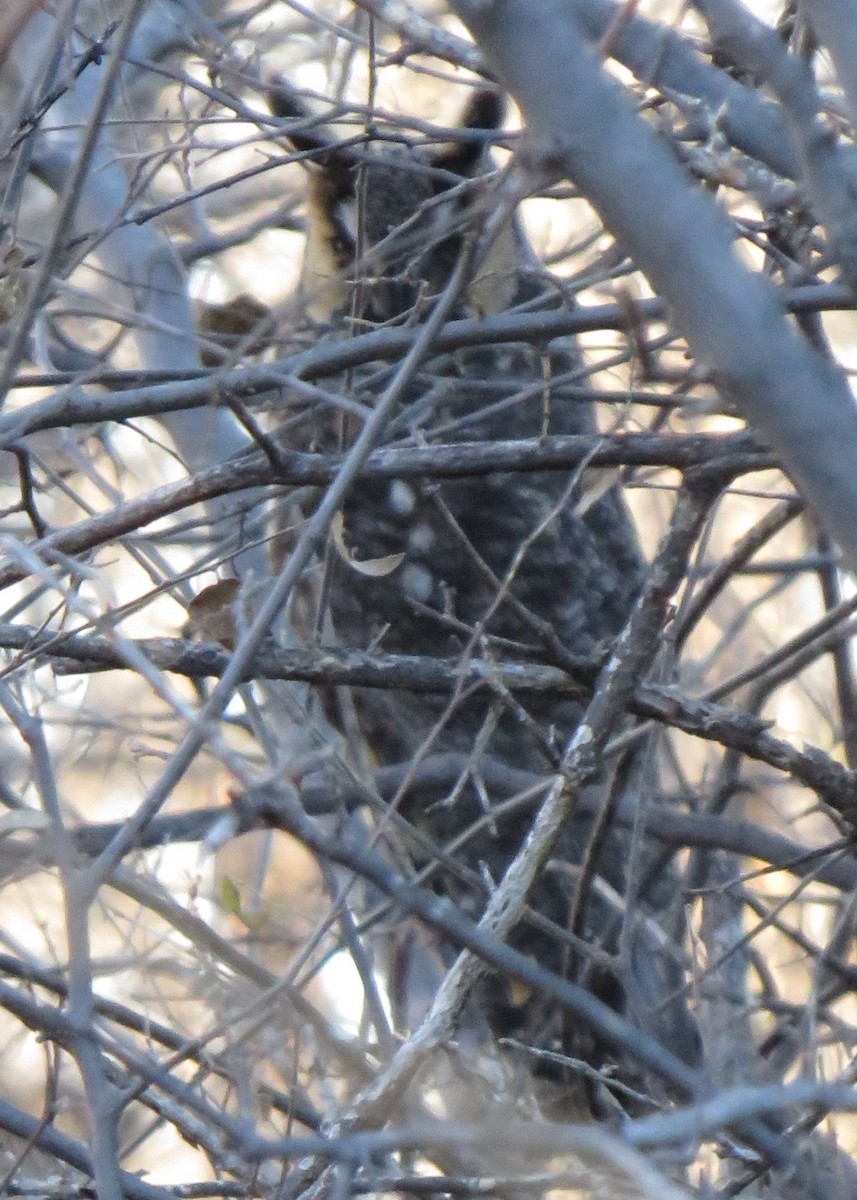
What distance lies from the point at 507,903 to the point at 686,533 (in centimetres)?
46

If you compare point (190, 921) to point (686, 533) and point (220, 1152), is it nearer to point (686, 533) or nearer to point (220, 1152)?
point (220, 1152)

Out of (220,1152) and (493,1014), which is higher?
(493,1014)

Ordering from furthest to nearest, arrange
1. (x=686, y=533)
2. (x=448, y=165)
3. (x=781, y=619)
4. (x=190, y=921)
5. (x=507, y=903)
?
(x=781, y=619)
(x=448, y=165)
(x=686, y=533)
(x=507, y=903)
(x=190, y=921)

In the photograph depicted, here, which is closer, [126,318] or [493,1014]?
[126,318]

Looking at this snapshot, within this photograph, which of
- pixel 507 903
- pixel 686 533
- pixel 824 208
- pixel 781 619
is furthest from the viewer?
pixel 781 619

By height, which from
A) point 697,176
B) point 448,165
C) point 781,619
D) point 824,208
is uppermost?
point 781,619

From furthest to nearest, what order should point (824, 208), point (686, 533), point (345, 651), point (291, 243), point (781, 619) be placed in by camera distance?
point (781, 619) → point (291, 243) → point (345, 651) → point (686, 533) → point (824, 208)

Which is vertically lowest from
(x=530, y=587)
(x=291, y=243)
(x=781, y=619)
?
(x=530, y=587)

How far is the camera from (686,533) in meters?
1.85

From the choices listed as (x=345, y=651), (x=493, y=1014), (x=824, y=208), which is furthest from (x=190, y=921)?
(x=493, y=1014)

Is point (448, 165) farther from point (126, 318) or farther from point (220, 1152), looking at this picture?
point (220, 1152)

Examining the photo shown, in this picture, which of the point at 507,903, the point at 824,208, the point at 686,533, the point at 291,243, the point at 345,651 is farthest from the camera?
the point at 291,243

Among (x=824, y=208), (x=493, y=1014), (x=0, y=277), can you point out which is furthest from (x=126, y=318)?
(x=493, y=1014)

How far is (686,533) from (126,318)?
68cm
